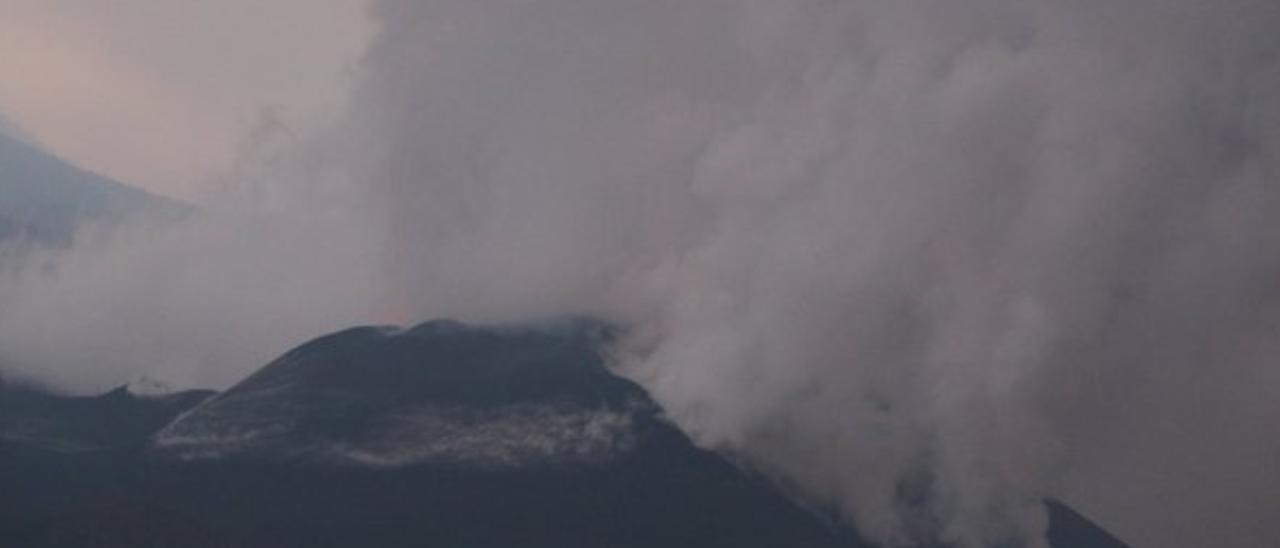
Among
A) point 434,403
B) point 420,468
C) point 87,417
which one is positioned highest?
point 434,403

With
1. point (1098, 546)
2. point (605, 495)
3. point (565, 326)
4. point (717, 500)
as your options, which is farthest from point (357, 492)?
point (1098, 546)

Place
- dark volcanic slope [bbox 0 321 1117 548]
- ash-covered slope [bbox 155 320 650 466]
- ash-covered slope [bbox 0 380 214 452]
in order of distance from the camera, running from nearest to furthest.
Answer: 1. dark volcanic slope [bbox 0 321 1117 548]
2. ash-covered slope [bbox 155 320 650 466]
3. ash-covered slope [bbox 0 380 214 452]

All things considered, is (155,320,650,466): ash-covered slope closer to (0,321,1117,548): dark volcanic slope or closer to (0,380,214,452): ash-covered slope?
(0,321,1117,548): dark volcanic slope

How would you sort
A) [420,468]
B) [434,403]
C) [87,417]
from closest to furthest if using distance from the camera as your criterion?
1. [420,468]
2. [434,403]
3. [87,417]

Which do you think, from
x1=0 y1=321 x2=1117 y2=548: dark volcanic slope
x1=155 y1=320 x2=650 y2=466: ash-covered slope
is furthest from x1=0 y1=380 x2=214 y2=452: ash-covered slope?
x1=155 y1=320 x2=650 y2=466: ash-covered slope

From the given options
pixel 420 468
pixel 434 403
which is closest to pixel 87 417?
pixel 434 403

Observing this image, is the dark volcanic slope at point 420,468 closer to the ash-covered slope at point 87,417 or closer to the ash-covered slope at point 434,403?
the ash-covered slope at point 434,403

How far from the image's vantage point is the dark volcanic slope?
306ft

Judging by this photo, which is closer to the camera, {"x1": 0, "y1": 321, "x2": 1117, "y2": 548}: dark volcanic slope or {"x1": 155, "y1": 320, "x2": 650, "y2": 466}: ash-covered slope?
{"x1": 0, "y1": 321, "x2": 1117, "y2": 548}: dark volcanic slope

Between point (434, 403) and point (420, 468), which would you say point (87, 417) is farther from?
point (420, 468)

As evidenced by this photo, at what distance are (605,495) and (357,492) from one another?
17.4m

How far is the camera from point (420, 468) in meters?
106

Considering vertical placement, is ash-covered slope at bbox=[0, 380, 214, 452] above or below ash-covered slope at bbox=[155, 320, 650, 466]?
below

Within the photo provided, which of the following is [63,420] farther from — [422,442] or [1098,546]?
[1098,546]
